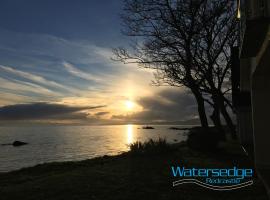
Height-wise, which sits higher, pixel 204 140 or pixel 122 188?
pixel 204 140

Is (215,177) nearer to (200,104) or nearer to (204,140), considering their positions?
(204,140)

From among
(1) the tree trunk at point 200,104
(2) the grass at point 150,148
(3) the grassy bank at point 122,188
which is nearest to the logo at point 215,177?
(3) the grassy bank at point 122,188

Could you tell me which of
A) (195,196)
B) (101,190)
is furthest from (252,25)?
(101,190)

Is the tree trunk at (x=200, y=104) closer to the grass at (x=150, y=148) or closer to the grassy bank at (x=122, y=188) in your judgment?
the grass at (x=150, y=148)

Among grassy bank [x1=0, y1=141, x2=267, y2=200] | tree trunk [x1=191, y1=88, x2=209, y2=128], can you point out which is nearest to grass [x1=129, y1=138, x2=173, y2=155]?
grassy bank [x1=0, y1=141, x2=267, y2=200]

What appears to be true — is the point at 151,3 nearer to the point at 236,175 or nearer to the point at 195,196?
the point at 236,175

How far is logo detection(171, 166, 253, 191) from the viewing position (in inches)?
376

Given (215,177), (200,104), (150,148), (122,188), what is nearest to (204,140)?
(150,148)

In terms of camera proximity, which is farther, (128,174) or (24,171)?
(24,171)

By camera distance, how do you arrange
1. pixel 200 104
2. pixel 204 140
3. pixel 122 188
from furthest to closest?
pixel 200 104
pixel 204 140
pixel 122 188

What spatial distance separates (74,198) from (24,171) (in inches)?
343

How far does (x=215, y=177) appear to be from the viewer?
10.8 meters

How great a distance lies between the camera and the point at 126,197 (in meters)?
8.20

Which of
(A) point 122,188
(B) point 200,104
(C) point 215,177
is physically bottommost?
(A) point 122,188
